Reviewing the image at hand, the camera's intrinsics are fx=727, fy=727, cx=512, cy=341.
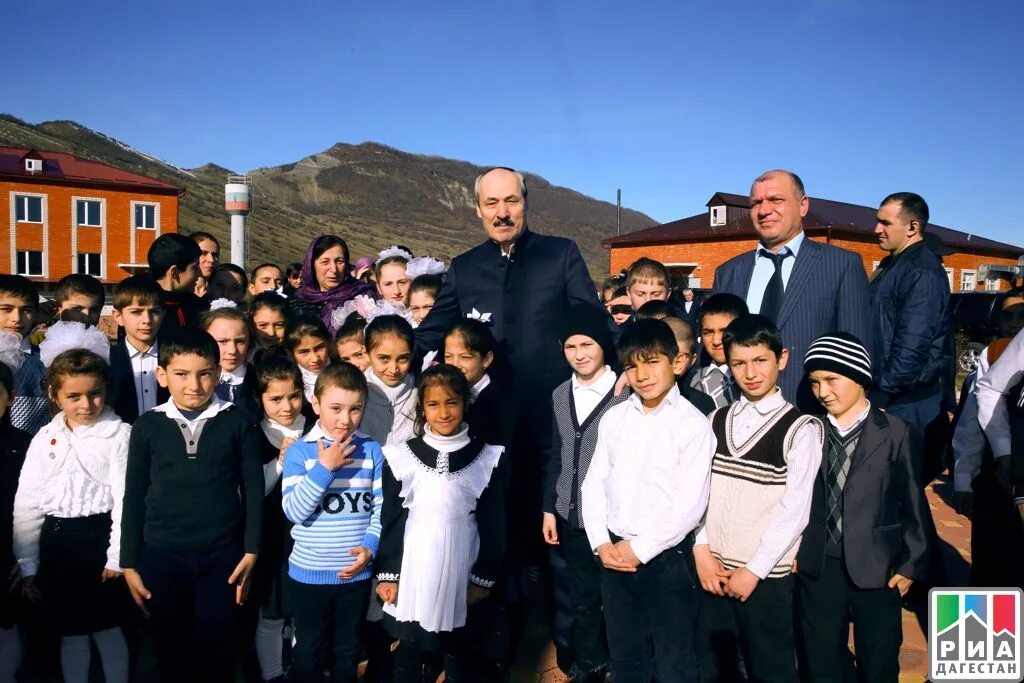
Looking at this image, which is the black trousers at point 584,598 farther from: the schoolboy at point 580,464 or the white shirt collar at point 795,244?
the white shirt collar at point 795,244

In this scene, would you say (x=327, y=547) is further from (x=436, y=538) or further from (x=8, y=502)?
(x=8, y=502)

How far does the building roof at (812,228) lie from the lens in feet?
101

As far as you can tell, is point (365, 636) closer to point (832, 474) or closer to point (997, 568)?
point (832, 474)

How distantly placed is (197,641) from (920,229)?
4200 mm

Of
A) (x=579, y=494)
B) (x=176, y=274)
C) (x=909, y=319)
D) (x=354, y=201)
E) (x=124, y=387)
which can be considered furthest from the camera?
(x=354, y=201)

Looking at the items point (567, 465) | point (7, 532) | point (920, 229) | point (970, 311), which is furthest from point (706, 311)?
point (970, 311)

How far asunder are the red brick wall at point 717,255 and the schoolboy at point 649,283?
26.5m

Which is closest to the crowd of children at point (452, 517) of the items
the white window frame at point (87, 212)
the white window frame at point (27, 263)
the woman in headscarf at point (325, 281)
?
the woman in headscarf at point (325, 281)

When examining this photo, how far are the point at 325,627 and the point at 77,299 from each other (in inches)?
91.9

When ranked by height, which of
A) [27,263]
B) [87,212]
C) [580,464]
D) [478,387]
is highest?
[87,212]

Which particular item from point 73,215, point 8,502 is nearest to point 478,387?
point 8,502

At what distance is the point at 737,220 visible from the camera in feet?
107

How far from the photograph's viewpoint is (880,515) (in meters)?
2.57

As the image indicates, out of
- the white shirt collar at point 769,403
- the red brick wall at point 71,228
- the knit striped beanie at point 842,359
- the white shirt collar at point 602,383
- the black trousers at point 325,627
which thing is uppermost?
the red brick wall at point 71,228
